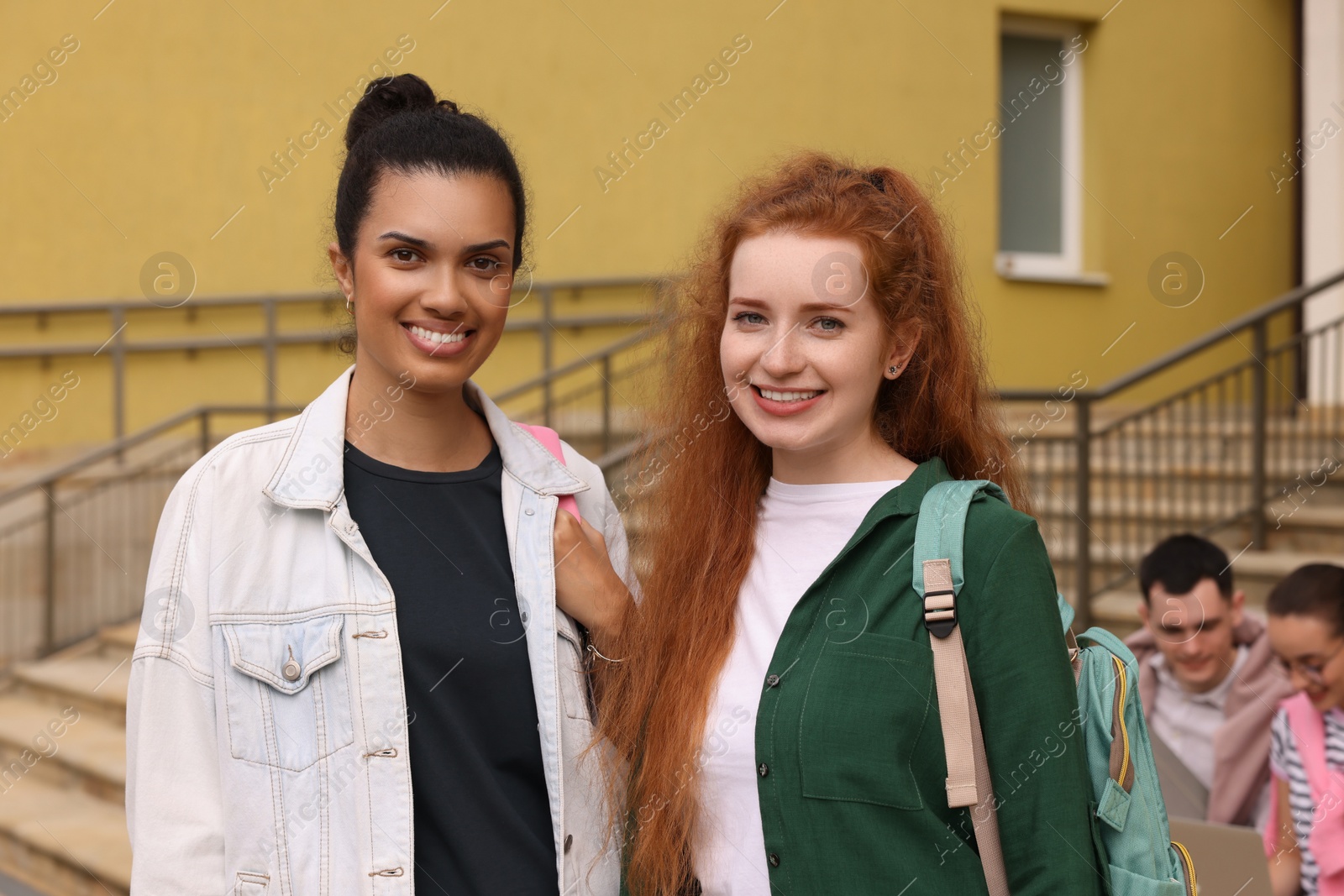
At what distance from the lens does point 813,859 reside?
6.27 feet

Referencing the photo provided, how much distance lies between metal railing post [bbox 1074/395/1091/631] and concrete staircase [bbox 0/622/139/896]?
4551mm

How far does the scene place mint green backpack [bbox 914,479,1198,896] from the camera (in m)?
1.84

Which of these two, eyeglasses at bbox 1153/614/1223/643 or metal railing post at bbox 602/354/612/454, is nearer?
eyeglasses at bbox 1153/614/1223/643

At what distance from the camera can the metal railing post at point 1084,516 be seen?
6.52 metres

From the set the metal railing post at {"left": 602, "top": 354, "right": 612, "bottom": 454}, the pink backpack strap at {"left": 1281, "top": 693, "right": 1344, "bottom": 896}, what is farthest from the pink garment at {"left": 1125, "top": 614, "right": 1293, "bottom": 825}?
the metal railing post at {"left": 602, "top": 354, "right": 612, "bottom": 454}

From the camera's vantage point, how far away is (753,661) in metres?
2.09

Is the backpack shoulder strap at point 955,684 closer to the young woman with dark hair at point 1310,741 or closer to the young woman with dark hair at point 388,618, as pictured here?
the young woman with dark hair at point 388,618

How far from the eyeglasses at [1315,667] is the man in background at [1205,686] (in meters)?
0.39

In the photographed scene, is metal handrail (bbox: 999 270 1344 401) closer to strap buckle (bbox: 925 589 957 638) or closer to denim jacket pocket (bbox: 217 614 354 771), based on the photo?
strap buckle (bbox: 925 589 957 638)

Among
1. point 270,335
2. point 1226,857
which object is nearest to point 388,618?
point 1226,857

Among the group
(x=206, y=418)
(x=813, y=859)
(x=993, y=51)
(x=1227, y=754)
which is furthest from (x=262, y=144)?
(x=813, y=859)

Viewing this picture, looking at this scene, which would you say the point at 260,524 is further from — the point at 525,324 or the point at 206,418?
the point at 525,324

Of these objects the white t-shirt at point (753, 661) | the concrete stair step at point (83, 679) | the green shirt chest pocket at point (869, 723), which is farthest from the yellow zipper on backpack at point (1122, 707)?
the concrete stair step at point (83, 679)

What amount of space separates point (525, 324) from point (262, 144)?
2.26 metres
